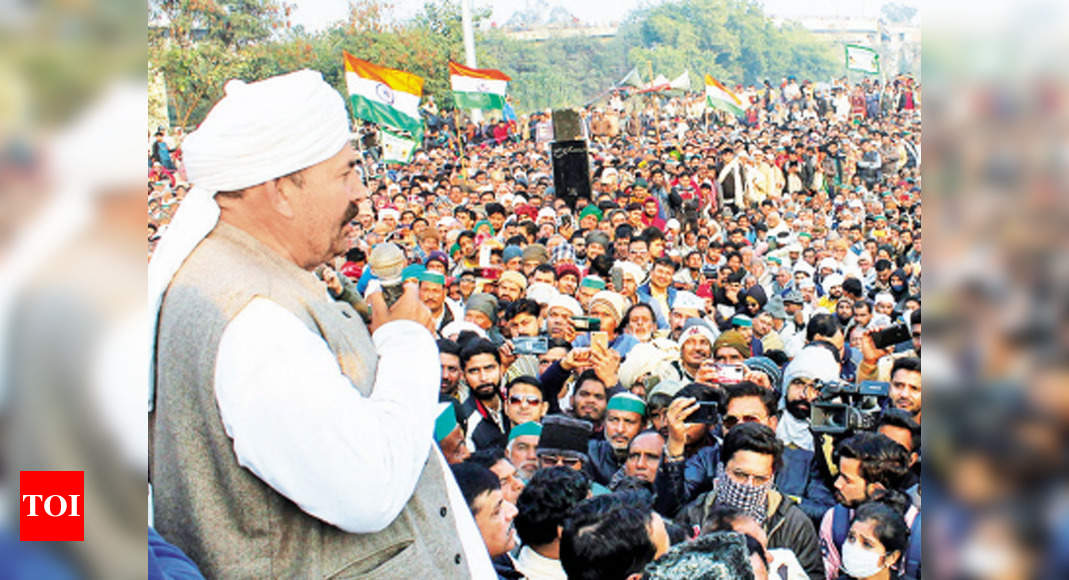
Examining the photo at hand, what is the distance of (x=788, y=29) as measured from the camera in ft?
174

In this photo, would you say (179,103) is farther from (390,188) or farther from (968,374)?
(968,374)

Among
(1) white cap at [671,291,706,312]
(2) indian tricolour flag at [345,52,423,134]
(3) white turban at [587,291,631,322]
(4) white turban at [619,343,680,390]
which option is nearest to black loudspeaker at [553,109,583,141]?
(2) indian tricolour flag at [345,52,423,134]

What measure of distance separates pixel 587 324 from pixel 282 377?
4658mm

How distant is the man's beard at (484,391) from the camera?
4.57 metres

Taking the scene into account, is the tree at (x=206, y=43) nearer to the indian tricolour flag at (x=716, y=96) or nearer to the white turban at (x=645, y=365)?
the indian tricolour flag at (x=716, y=96)

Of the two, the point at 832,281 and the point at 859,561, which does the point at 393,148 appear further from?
the point at 859,561

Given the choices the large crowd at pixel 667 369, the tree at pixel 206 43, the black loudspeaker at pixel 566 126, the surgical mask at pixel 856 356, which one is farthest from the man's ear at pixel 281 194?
the tree at pixel 206 43

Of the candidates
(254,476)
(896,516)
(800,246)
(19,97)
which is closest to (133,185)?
(19,97)

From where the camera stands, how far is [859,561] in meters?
2.94

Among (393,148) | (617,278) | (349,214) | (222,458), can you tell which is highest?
(393,148)

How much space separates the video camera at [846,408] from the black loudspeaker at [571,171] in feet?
23.8

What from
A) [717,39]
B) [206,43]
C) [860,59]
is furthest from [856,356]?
[717,39]

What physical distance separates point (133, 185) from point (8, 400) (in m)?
0.17

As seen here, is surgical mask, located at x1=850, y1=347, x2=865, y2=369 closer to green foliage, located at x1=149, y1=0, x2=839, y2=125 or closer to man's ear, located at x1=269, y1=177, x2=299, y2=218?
man's ear, located at x1=269, y1=177, x2=299, y2=218
